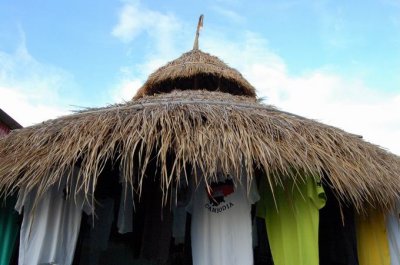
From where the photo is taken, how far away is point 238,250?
2.90 metres

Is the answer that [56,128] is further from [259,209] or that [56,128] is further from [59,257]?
[259,209]

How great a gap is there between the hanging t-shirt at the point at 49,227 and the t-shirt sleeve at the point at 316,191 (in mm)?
1970

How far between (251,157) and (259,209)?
714mm

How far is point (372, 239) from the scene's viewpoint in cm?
356

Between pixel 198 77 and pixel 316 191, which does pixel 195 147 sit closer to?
pixel 316 191

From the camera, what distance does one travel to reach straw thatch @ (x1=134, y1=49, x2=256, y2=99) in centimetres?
571

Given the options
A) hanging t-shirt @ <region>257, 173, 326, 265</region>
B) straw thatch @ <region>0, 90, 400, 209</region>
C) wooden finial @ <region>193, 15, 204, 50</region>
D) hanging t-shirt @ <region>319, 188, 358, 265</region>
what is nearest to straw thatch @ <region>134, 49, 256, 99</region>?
wooden finial @ <region>193, 15, 204, 50</region>

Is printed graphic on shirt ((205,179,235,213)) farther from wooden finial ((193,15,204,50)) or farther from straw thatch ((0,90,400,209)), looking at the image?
wooden finial ((193,15,204,50))

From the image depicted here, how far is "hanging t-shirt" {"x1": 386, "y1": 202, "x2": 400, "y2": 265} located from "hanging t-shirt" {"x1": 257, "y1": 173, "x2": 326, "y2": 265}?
3.70ft

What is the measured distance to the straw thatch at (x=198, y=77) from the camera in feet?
18.7

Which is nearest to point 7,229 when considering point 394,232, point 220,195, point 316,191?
point 220,195

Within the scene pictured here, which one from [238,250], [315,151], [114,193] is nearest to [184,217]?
[114,193]

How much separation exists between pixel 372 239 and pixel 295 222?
1.13m

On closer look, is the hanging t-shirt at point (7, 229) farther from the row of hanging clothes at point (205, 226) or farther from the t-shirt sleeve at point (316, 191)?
the t-shirt sleeve at point (316, 191)
